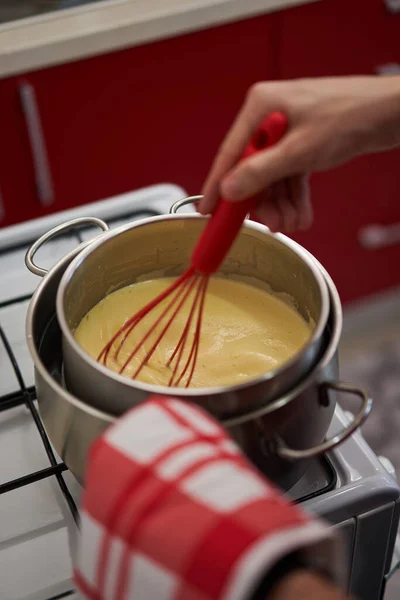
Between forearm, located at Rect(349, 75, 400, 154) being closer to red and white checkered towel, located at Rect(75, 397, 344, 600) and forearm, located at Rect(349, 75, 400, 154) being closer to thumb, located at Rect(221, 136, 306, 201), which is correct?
thumb, located at Rect(221, 136, 306, 201)

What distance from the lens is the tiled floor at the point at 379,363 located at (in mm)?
1383

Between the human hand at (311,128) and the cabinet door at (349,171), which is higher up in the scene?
the human hand at (311,128)

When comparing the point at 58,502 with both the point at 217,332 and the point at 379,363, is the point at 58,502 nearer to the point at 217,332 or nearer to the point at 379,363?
the point at 217,332

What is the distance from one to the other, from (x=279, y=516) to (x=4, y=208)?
0.94 metres

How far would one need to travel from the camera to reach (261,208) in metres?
0.58

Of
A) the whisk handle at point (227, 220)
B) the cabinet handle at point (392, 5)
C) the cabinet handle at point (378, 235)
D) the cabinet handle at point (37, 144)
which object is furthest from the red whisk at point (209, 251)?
the cabinet handle at point (378, 235)

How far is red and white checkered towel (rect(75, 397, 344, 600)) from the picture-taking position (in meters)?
0.32

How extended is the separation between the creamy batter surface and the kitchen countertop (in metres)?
0.55

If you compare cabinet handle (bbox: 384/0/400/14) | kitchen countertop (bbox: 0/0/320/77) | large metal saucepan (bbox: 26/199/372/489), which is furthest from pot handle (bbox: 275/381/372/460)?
cabinet handle (bbox: 384/0/400/14)

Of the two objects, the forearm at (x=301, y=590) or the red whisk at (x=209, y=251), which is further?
the red whisk at (x=209, y=251)

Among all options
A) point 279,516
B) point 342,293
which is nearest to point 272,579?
point 279,516

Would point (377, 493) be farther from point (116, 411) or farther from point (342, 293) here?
point (342, 293)

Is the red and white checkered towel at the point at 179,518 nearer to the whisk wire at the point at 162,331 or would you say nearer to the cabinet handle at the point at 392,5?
the whisk wire at the point at 162,331

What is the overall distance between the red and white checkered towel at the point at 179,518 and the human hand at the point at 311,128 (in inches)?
7.0
